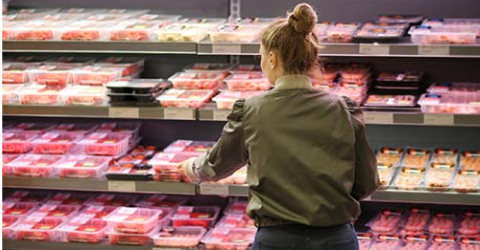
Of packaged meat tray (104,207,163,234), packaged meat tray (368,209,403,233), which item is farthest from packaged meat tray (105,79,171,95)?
packaged meat tray (368,209,403,233)

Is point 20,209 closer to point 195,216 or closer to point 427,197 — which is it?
point 195,216

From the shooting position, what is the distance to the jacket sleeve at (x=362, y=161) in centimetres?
311

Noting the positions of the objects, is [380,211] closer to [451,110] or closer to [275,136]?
[451,110]

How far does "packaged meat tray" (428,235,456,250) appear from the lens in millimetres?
4562

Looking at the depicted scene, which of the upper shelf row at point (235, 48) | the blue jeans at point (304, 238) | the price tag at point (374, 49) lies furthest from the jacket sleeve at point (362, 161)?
the price tag at point (374, 49)

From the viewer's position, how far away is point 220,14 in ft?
17.0

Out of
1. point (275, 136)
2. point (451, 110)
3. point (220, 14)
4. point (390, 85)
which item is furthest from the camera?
point (220, 14)

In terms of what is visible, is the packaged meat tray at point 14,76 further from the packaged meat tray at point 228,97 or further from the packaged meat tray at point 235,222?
the packaged meat tray at point 235,222

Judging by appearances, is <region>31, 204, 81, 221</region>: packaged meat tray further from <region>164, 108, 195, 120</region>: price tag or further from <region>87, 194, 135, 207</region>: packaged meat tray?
<region>164, 108, 195, 120</region>: price tag

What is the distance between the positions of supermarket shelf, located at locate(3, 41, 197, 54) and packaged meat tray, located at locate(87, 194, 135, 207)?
3.14 feet

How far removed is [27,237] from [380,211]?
6.37 feet

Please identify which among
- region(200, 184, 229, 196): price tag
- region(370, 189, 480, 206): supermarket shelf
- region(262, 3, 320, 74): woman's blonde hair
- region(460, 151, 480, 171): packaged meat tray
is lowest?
region(200, 184, 229, 196): price tag

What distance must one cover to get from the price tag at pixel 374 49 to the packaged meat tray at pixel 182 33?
851 millimetres

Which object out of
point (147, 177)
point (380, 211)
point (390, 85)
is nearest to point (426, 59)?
point (390, 85)
